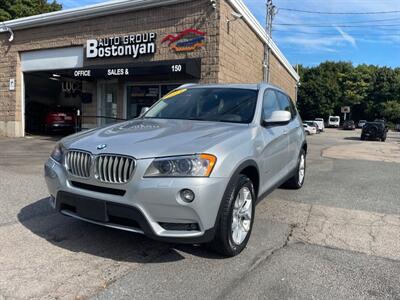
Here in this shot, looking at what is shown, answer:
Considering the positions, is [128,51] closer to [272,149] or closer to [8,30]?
[8,30]

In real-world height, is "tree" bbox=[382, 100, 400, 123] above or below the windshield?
above

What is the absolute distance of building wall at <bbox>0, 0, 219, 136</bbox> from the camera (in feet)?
42.6

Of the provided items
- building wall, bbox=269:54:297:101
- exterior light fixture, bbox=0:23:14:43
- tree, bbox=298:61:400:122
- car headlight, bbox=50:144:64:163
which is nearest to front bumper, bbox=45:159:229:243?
car headlight, bbox=50:144:64:163

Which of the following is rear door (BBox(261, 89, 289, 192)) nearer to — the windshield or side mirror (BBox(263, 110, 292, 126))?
side mirror (BBox(263, 110, 292, 126))

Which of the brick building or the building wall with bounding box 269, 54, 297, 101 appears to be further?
the building wall with bounding box 269, 54, 297, 101

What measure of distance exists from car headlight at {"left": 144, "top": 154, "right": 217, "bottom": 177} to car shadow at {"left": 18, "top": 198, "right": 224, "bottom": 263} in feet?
3.12

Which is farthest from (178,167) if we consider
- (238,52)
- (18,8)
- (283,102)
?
(18,8)

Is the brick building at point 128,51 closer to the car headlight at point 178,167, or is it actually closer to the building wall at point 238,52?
the building wall at point 238,52

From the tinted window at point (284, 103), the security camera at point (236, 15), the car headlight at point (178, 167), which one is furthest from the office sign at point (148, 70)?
the car headlight at point (178, 167)

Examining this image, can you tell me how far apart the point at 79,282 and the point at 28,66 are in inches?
638

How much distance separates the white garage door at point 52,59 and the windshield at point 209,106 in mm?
11448

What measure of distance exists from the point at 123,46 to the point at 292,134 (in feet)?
33.2

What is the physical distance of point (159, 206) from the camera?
10.9 ft

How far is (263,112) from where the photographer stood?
4867 mm
